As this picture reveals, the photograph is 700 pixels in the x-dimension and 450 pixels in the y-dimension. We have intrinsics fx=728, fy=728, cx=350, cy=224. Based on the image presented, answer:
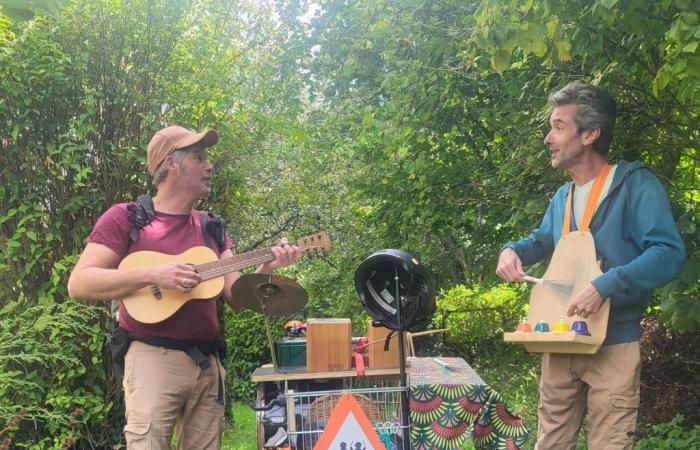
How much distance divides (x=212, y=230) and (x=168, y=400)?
0.83m

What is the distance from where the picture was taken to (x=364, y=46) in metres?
8.66

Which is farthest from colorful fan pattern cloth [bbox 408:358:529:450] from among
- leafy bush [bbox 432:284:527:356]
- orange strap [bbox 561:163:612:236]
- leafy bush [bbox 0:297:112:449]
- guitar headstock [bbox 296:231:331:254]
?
leafy bush [bbox 432:284:527:356]

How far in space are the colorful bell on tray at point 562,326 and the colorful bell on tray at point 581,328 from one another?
2 cm

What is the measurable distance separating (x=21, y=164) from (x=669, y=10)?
166 inches

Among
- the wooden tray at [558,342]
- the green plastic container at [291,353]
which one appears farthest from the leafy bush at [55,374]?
the wooden tray at [558,342]

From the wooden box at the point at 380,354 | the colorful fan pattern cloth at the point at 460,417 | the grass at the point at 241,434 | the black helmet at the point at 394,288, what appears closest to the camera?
the black helmet at the point at 394,288

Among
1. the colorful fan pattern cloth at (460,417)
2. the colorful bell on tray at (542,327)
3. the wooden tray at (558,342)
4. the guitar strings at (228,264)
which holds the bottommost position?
the colorful fan pattern cloth at (460,417)

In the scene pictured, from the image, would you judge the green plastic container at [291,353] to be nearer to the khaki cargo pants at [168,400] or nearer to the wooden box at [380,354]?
the wooden box at [380,354]

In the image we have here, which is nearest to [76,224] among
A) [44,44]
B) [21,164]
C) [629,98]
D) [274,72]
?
[21,164]

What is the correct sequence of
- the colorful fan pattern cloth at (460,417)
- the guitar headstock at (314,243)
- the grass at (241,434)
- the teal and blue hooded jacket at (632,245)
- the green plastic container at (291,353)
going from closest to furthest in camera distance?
the teal and blue hooded jacket at (632,245)
the guitar headstock at (314,243)
the colorful fan pattern cloth at (460,417)
the green plastic container at (291,353)
the grass at (241,434)

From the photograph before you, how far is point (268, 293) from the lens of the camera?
3.67 m

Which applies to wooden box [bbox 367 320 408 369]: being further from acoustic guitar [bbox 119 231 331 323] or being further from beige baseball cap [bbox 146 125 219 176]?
beige baseball cap [bbox 146 125 219 176]

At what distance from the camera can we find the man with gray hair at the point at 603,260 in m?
2.58

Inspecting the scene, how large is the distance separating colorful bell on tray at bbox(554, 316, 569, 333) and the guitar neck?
139cm
